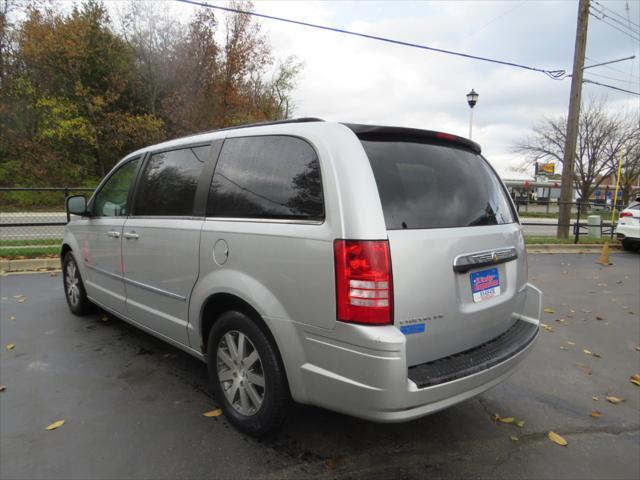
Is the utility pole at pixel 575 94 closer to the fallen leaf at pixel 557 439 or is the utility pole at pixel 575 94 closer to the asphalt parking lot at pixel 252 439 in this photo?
the asphalt parking lot at pixel 252 439

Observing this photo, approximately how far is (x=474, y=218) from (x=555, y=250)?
10762 millimetres

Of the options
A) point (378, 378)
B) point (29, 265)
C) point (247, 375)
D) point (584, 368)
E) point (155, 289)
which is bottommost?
point (584, 368)

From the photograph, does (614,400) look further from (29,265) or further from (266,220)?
(29,265)

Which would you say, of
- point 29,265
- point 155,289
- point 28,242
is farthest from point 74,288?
point 28,242

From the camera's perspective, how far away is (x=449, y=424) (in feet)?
9.25

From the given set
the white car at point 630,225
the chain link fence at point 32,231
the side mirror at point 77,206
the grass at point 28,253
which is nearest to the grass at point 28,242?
the chain link fence at point 32,231

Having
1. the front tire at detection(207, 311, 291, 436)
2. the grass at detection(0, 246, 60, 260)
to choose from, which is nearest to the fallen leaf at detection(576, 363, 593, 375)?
the front tire at detection(207, 311, 291, 436)

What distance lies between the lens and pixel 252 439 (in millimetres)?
2600

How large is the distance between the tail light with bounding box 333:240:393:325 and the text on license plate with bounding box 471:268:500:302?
0.64 meters

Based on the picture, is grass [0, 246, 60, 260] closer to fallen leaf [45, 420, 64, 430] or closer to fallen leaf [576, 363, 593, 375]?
fallen leaf [45, 420, 64, 430]

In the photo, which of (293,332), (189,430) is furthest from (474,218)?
(189,430)

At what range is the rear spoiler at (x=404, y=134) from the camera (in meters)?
2.34

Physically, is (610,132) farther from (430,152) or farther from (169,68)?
(430,152)

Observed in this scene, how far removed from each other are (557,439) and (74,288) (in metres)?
4.91
